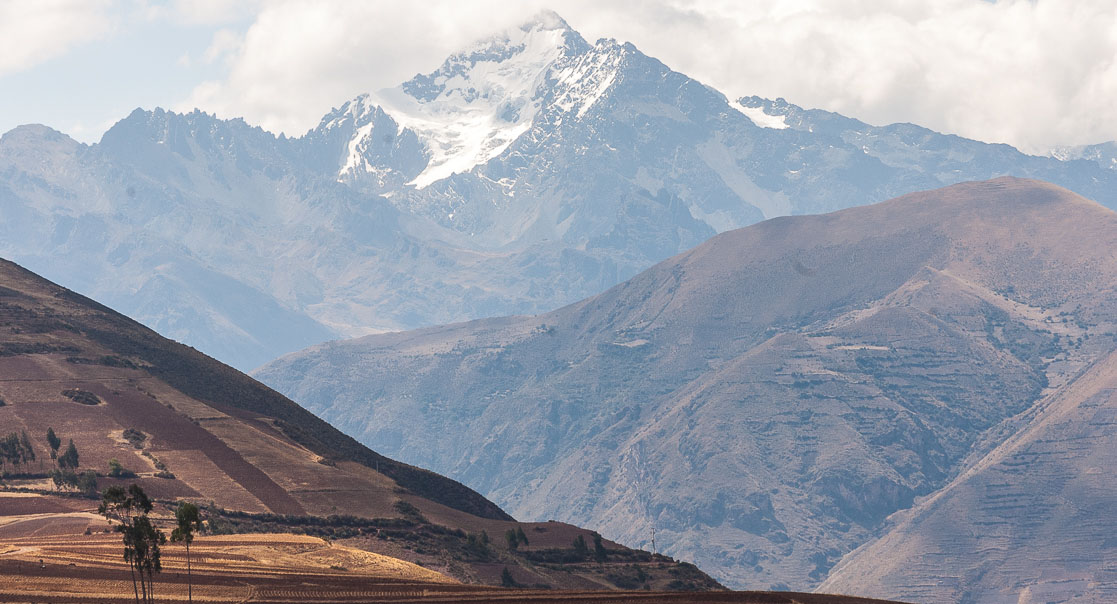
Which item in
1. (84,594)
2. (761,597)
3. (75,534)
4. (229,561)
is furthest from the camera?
(75,534)

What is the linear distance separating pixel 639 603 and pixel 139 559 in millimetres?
54049

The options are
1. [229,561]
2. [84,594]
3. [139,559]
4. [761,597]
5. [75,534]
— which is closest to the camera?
[139,559]

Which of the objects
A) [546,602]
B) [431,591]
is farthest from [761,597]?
[431,591]

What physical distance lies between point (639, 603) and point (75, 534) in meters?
81.5

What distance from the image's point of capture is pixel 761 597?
17025 cm

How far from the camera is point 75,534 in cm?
19788

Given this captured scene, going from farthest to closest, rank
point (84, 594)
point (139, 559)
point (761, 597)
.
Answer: point (761, 597)
point (84, 594)
point (139, 559)

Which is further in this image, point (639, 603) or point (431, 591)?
point (431, 591)

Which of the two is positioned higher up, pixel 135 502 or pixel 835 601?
pixel 135 502

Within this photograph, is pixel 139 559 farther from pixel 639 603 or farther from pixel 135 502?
pixel 639 603

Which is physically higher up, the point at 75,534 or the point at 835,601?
the point at 75,534

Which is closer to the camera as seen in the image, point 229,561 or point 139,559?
point 139,559

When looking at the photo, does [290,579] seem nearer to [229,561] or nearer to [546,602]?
[229,561]

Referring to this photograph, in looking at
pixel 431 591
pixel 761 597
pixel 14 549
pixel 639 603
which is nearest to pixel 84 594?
pixel 14 549
